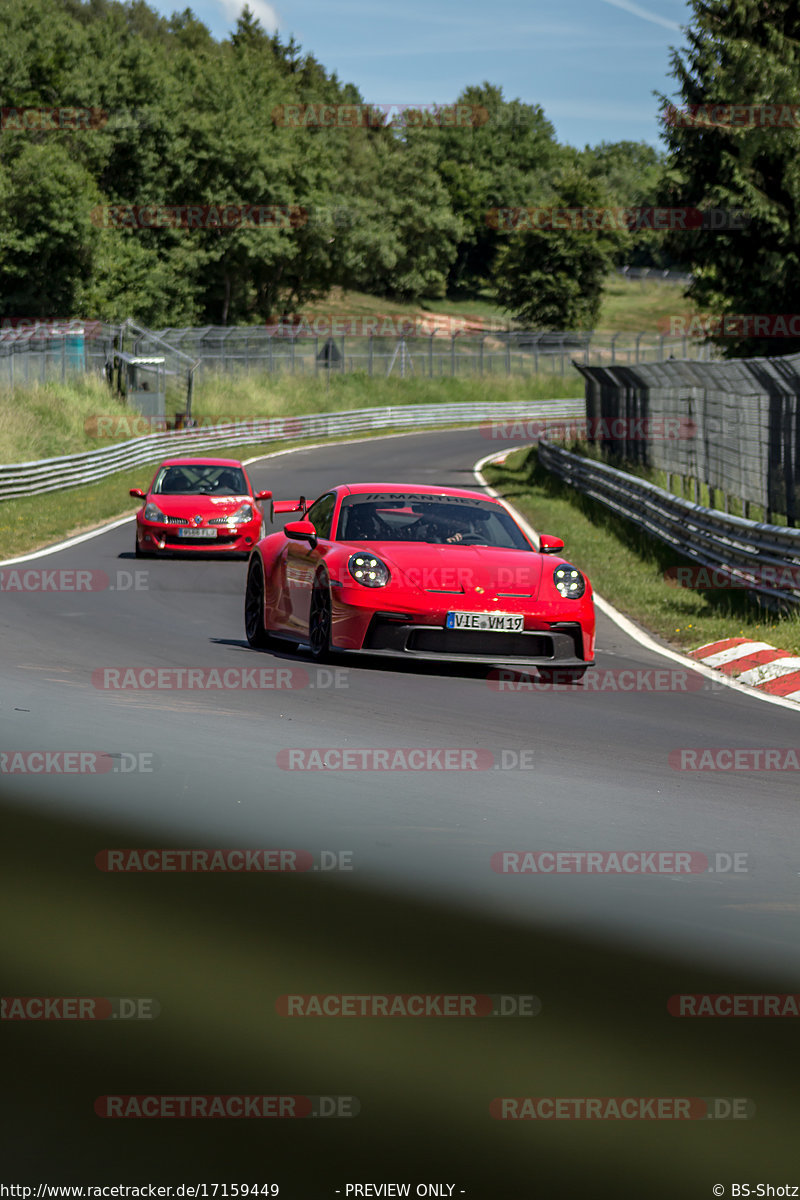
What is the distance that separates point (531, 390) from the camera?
80.1 metres

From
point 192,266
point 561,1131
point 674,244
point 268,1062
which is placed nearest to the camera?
point 561,1131

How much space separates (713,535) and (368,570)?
25.0ft

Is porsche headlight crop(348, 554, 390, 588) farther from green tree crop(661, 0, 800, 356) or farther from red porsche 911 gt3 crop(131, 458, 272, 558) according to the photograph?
green tree crop(661, 0, 800, 356)

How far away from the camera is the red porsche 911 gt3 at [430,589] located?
10.5 m

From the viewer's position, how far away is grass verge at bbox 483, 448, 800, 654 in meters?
14.2

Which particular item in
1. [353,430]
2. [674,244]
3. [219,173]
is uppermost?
[219,173]

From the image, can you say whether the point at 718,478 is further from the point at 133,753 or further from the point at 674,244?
the point at 674,244

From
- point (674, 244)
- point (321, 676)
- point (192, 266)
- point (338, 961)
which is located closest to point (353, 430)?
point (192, 266)

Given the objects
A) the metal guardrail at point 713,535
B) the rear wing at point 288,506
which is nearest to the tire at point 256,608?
the rear wing at point 288,506

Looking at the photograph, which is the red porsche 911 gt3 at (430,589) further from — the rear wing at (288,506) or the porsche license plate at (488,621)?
the rear wing at (288,506)

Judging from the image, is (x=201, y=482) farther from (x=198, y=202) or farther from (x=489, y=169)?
(x=489, y=169)

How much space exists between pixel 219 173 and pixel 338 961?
7762 centimetres

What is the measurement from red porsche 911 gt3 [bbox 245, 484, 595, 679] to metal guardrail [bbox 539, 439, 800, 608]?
3631mm

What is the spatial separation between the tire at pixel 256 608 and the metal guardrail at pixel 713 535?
4.79m
